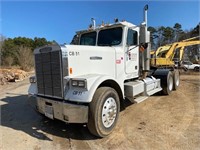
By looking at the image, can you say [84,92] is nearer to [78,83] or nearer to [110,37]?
[78,83]

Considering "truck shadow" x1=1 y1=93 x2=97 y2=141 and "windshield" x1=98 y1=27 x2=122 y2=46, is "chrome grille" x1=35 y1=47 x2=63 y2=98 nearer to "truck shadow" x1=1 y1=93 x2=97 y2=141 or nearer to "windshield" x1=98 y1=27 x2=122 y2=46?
"truck shadow" x1=1 y1=93 x2=97 y2=141

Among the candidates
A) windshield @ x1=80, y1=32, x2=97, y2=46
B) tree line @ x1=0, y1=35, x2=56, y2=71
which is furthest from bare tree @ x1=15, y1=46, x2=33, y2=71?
windshield @ x1=80, y1=32, x2=97, y2=46

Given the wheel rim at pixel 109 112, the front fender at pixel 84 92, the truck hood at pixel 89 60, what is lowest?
the wheel rim at pixel 109 112

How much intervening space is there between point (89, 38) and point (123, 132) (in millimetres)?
2991

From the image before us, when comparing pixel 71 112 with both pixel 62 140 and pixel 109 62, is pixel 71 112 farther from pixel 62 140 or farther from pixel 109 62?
pixel 109 62

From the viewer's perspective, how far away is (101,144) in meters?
3.65

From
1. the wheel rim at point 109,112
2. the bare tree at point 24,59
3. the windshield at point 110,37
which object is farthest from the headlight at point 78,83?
the bare tree at point 24,59

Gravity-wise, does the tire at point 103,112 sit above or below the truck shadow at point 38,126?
above

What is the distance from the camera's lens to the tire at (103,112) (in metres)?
3.67

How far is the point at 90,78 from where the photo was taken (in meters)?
3.69

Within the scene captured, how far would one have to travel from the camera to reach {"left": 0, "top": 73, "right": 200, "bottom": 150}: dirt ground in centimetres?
357

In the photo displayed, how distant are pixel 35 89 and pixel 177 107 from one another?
423 cm

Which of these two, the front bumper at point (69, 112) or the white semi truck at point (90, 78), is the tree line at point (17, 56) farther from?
the front bumper at point (69, 112)

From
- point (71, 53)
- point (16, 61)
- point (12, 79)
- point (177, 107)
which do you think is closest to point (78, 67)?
point (71, 53)
